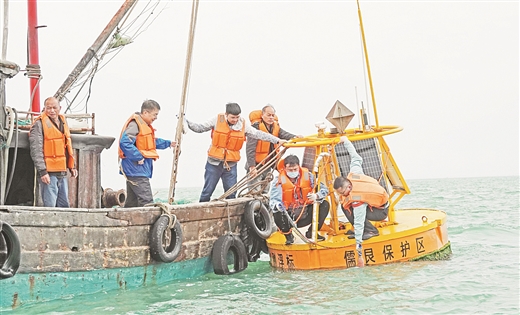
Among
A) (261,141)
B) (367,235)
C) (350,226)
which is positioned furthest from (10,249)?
(350,226)

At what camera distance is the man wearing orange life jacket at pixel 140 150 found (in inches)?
349

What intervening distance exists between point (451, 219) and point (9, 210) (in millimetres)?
15090

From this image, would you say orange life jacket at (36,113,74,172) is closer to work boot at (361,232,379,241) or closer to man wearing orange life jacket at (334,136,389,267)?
man wearing orange life jacket at (334,136,389,267)

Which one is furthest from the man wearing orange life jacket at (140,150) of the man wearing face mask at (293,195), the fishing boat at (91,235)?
the man wearing face mask at (293,195)

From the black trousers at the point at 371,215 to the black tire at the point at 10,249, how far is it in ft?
15.0

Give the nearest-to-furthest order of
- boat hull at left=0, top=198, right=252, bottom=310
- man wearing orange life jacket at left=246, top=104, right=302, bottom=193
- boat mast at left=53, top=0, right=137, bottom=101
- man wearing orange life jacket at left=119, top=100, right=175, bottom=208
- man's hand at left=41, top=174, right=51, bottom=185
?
boat hull at left=0, top=198, right=252, bottom=310 → man's hand at left=41, top=174, right=51, bottom=185 → man wearing orange life jacket at left=119, top=100, right=175, bottom=208 → man wearing orange life jacket at left=246, top=104, right=302, bottom=193 → boat mast at left=53, top=0, right=137, bottom=101

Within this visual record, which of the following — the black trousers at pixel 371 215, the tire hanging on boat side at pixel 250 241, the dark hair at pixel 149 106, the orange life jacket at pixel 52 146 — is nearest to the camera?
the orange life jacket at pixel 52 146

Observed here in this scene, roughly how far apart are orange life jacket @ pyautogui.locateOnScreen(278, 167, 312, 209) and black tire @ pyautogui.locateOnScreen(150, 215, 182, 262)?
171cm

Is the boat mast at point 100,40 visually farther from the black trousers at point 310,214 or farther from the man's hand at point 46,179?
the black trousers at point 310,214

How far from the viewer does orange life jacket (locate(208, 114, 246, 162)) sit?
1011cm

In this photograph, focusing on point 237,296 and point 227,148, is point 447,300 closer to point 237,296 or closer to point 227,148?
point 237,296

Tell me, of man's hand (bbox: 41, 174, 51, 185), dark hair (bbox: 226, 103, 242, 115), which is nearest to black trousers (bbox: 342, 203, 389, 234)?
dark hair (bbox: 226, 103, 242, 115)

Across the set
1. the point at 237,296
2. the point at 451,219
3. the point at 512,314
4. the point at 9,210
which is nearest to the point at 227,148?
the point at 237,296

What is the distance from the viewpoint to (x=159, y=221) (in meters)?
8.61
